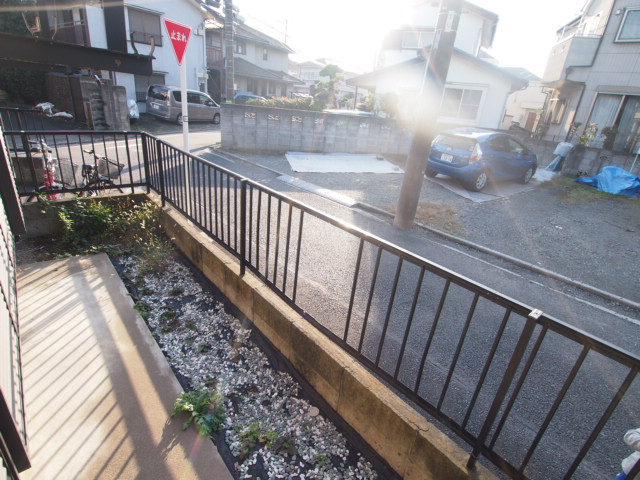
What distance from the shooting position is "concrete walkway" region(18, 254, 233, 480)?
81.6 inches

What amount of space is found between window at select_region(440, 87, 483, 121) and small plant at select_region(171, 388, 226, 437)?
56.5ft

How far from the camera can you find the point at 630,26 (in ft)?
42.4

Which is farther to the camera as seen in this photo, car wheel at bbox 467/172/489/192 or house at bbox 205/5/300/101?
house at bbox 205/5/300/101

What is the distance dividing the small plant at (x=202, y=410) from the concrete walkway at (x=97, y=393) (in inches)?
2.4

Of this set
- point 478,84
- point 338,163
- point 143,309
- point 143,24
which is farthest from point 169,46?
point 143,309

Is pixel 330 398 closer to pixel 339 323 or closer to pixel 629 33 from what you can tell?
pixel 339 323

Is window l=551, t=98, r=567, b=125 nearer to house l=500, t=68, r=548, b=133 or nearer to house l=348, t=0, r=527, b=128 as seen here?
house l=348, t=0, r=527, b=128

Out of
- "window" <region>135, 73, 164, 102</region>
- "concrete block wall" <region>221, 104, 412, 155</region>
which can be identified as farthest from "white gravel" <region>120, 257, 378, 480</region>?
"window" <region>135, 73, 164, 102</region>

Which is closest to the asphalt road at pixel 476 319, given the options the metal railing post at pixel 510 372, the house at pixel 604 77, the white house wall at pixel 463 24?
the metal railing post at pixel 510 372

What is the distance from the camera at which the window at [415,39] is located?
71.9 ft

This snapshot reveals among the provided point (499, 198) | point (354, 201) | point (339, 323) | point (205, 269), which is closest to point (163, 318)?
point (205, 269)

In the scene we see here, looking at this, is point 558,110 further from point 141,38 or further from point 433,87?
point 141,38

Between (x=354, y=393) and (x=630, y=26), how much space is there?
1815 centimetres

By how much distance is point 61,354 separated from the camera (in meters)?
2.80
